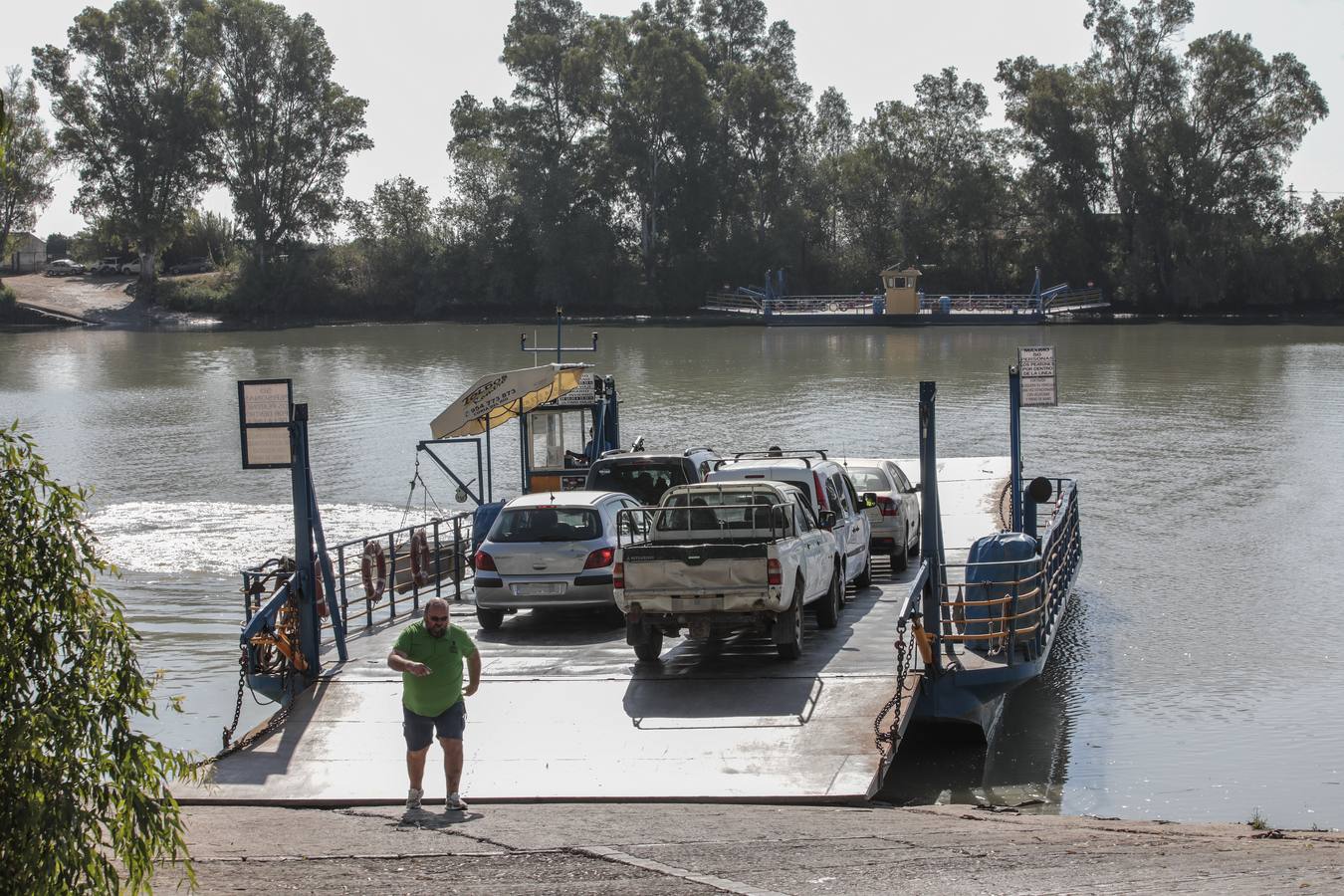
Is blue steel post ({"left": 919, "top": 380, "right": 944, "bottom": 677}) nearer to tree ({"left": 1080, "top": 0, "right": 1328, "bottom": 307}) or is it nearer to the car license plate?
the car license plate

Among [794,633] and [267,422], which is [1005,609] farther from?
[267,422]

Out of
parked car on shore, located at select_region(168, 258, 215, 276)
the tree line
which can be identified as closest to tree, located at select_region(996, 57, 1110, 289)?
the tree line

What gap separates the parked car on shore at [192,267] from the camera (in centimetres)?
10812

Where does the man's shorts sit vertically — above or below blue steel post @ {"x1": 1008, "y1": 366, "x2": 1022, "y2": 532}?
below

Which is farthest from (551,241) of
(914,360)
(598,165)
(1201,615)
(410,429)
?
(1201,615)

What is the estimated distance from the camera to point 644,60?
9169 centimetres

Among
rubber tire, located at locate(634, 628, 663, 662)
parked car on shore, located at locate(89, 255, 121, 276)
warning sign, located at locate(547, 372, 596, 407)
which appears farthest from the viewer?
parked car on shore, located at locate(89, 255, 121, 276)

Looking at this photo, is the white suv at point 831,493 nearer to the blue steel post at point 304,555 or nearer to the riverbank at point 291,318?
the blue steel post at point 304,555

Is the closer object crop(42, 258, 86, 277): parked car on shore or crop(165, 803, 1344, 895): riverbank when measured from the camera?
crop(165, 803, 1344, 895): riverbank

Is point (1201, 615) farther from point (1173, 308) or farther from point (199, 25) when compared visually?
point (199, 25)

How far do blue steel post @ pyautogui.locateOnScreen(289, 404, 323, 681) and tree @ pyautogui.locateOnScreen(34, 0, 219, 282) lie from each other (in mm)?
86046

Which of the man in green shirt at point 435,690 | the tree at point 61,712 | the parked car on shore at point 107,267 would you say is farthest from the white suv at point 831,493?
the parked car on shore at point 107,267

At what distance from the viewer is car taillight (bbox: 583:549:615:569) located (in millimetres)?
15367

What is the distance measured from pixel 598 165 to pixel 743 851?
8863cm
